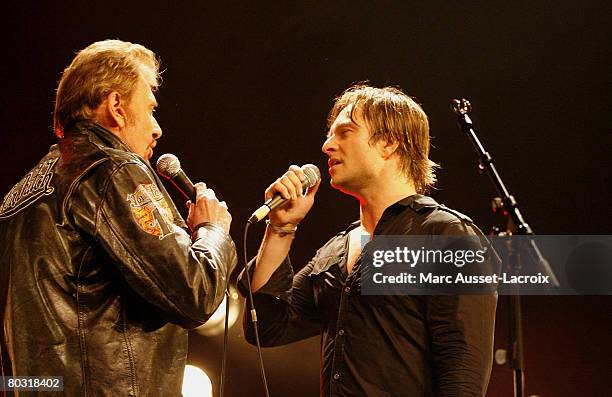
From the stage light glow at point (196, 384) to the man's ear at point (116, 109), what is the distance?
197 cm

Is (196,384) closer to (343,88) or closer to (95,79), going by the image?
(343,88)

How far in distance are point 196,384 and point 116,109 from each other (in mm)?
2008

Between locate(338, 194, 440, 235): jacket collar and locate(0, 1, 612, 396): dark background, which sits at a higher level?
locate(0, 1, 612, 396): dark background

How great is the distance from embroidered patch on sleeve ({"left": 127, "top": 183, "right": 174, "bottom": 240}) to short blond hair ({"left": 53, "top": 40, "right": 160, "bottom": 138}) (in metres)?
0.33

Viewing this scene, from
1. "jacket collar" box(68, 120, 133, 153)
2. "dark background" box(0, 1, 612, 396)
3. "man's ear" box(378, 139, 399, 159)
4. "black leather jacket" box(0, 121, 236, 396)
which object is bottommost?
"black leather jacket" box(0, 121, 236, 396)

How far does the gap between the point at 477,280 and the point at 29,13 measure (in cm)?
267

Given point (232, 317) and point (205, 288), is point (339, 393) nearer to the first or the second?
point (205, 288)

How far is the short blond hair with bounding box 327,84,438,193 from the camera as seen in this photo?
2.42 m

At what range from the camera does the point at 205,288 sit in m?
1.59

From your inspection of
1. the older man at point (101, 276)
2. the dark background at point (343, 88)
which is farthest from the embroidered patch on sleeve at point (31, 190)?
the dark background at point (343, 88)

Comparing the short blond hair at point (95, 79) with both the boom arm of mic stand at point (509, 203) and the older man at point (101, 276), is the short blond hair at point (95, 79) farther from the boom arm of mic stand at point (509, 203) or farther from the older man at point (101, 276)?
the boom arm of mic stand at point (509, 203)

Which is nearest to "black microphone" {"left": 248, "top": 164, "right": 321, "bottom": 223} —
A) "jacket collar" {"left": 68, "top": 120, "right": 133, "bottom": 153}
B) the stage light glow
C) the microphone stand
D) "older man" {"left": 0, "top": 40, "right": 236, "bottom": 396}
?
"older man" {"left": 0, "top": 40, "right": 236, "bottom": 396}

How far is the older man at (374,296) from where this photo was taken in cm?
196

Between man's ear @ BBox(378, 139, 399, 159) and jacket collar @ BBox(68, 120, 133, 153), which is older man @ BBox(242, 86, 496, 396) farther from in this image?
jacket collar @ BBox(68, 120, 133, 153)
